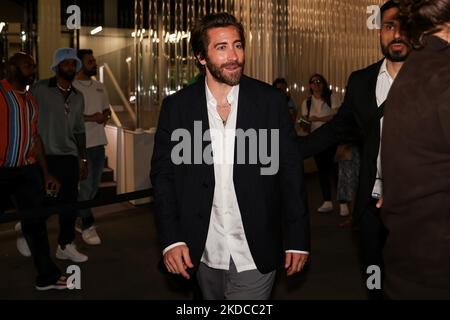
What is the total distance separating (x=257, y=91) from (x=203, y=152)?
341 millimetres

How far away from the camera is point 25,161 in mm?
4270

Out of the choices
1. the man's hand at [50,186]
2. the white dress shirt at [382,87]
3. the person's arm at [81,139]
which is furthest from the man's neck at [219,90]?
the person's arm at [81,139]

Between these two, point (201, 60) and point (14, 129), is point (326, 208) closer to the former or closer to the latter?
point (14, 129)

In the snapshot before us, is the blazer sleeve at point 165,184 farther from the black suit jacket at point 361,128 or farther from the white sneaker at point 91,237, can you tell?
the white sneaker at point 91,237

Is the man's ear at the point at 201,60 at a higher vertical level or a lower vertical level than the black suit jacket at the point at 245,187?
higher

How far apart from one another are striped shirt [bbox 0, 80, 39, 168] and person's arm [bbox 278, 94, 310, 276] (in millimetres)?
2285

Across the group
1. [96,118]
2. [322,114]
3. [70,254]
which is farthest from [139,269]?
[322,114]

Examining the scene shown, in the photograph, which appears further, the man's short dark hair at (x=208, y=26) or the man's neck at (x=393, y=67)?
the man's neck at (x=393, y=67)

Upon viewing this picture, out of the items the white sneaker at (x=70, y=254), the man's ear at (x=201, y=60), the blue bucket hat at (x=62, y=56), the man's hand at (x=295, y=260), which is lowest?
the white sneaker at (x=70, y=254)

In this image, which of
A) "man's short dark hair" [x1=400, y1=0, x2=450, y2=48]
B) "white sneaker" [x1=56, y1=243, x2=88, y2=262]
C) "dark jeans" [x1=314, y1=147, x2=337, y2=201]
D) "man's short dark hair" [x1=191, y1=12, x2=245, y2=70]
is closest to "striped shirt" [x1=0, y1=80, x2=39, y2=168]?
"white sneaker" [x1=56, y1=243, x2=88, y2=262]

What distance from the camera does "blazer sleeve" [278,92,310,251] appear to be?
254 cm

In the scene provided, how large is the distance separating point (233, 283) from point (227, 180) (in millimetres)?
417

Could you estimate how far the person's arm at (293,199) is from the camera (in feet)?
8.34

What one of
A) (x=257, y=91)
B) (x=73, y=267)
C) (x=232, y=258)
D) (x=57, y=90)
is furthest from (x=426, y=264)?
(x=57, y=90)
